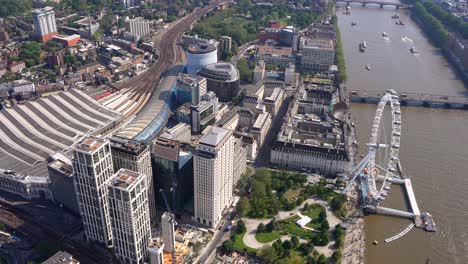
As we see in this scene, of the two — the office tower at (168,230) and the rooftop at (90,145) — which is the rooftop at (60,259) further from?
the rooftop at (90,145)

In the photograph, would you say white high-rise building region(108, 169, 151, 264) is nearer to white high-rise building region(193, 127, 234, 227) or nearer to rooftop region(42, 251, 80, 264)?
rooftop region(42, 251, 80, 264)

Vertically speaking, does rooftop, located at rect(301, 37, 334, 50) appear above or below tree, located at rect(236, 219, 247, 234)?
above

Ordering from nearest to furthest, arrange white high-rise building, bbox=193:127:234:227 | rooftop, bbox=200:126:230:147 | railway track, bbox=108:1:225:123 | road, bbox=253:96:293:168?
rooftop, bbox=200:126:230:147, white high-rise building, bbox=193:127:234:227, road, bbox=253:96:293:168, railway track, bbox=108:1:225:123

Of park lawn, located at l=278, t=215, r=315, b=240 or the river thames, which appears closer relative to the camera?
the river thames

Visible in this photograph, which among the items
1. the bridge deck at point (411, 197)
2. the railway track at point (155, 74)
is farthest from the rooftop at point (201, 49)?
the bridge deck at point (411, 197)

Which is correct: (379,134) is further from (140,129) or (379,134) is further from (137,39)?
(137,39)

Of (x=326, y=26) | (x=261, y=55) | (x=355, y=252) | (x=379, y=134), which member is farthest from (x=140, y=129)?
(x=326, y=26)

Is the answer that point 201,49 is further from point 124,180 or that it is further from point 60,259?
point 60,259

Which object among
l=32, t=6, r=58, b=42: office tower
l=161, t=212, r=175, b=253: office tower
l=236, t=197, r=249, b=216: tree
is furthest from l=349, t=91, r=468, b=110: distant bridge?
l=32, t=6, r=58, b=42: office tower
